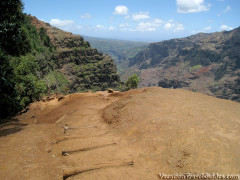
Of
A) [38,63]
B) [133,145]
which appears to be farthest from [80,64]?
[133,145]

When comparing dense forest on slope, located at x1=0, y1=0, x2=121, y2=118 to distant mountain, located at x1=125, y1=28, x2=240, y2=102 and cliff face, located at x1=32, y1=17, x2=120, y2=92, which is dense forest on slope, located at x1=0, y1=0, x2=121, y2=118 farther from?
distant mountain, located at x1=125, y1=28, x2=240, y2=102

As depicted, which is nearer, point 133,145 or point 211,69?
point 133,145

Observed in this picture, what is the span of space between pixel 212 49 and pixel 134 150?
18610 centimetres

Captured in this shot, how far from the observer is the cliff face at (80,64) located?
6475 centimetres

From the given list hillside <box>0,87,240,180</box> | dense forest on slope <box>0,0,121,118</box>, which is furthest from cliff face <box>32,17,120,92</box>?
hillside <box>0,87,240,180</box>

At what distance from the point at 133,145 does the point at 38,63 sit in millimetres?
38980

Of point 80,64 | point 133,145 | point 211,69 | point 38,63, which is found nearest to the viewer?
point 133,145

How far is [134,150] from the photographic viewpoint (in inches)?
310

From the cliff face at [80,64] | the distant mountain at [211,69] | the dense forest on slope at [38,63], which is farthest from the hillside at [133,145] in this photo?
the distant mountain at [211,69]

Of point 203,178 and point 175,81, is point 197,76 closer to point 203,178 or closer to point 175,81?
point 175,81

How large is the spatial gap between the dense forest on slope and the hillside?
5536 millimetres

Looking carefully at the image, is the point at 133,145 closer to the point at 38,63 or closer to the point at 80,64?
the point at 38,63

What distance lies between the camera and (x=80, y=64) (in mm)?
72688

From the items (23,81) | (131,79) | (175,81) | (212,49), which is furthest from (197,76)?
(23,81)
